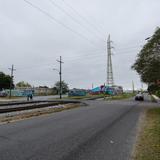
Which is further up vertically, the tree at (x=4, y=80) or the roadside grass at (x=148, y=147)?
the tree at (x=4, y=80)

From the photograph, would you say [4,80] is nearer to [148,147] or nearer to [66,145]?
[66,145]

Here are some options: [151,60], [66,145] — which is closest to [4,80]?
[151,60]

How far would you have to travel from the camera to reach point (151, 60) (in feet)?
95.4

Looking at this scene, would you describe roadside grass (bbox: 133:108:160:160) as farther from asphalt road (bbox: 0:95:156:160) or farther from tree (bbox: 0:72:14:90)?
tree (bbox: 0:72:14:90)

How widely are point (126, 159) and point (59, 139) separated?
11.3 feet

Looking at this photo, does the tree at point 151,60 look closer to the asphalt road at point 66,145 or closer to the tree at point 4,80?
the asphalt road at point 66,145

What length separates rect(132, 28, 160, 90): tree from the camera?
2859 centimetres

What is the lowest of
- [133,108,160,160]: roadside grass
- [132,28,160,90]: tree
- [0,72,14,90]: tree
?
[133,108,160,160]: roadside grass

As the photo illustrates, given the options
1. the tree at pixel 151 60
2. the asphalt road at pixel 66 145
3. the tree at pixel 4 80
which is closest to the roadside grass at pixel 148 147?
the asphalt road at pixel 66 145

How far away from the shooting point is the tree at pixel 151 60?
28594mm

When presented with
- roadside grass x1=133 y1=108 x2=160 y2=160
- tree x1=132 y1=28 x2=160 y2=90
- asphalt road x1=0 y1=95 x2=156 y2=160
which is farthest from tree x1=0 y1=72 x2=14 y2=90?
roadside grass x1=133 y1=108 x2=160 y2=160

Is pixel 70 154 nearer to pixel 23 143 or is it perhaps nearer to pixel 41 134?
pixel 23 143

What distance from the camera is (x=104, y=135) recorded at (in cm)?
1177

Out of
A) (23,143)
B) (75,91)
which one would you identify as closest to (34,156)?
(23,143)
